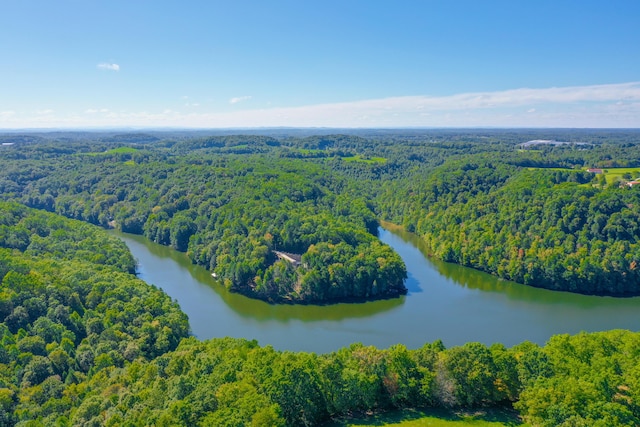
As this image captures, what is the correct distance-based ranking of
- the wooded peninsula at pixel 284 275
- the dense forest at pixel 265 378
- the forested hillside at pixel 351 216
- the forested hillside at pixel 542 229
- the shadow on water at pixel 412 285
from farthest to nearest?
the shadow on water at pixel 412 285
the forested hillside at pixel 542 229
the forested hillside at pixel 351 216
the wooded peninsula at pixel 284 275
the dense forest at pixel 265 378

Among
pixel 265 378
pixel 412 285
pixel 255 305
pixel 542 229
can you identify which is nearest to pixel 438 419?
pixel 265 378

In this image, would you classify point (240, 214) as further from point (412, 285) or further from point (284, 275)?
point (412, 285)

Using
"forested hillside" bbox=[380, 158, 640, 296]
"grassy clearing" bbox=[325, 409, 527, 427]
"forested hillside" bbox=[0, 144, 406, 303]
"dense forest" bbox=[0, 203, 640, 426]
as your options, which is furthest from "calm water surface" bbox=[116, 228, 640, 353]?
"grassy clearing" bbox=[325, 409, 527, 427]

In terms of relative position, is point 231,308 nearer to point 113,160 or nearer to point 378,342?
point 378,342

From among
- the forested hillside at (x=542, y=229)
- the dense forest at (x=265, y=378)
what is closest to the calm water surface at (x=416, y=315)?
the forested hillside at (x=542, y=229)

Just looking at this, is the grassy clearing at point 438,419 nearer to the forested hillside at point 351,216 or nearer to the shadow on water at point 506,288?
the forested hillside at point 351,216

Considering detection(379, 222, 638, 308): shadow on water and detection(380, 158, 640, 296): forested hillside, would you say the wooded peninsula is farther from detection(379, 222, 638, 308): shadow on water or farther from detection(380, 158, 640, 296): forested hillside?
detection(379, 222, 638, 308): shadow on water
